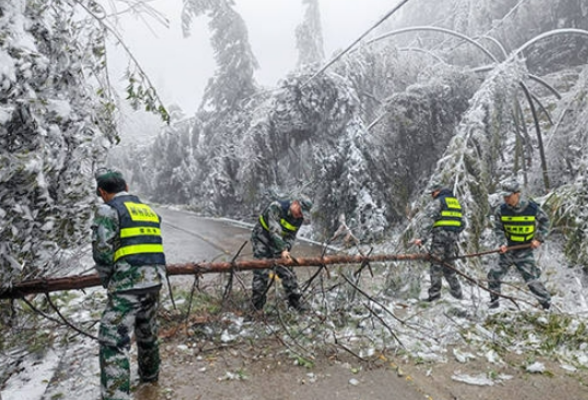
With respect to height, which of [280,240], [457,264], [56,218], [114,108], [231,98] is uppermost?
[231,98]

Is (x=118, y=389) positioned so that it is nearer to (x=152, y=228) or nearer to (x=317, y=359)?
(x=152, y=228)

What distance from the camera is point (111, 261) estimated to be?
8.30 feet

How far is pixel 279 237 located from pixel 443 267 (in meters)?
2.40

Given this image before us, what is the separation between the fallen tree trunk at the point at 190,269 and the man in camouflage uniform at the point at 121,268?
0.45m

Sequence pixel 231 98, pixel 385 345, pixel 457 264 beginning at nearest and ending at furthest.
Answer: pixel 385 345, pixel 457 264, pixel 231 98

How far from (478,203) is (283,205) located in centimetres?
318

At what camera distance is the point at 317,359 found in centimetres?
344

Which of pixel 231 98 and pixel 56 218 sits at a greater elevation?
pixel 231 98

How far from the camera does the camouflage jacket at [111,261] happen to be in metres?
2.47

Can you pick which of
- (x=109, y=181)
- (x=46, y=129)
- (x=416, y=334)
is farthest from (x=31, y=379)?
(x=416, y=334)

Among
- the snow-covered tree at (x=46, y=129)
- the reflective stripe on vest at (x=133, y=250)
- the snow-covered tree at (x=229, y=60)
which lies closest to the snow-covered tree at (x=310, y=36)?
the snow-covered tree at (x=229, y=60)

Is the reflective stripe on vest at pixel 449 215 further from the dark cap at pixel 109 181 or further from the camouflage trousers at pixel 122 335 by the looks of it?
the dark cap at pixel 109 181

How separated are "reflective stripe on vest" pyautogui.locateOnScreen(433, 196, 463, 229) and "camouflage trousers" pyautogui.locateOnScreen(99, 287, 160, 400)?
376 centimetres

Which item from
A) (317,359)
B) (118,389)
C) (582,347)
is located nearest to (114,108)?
(118,389)
